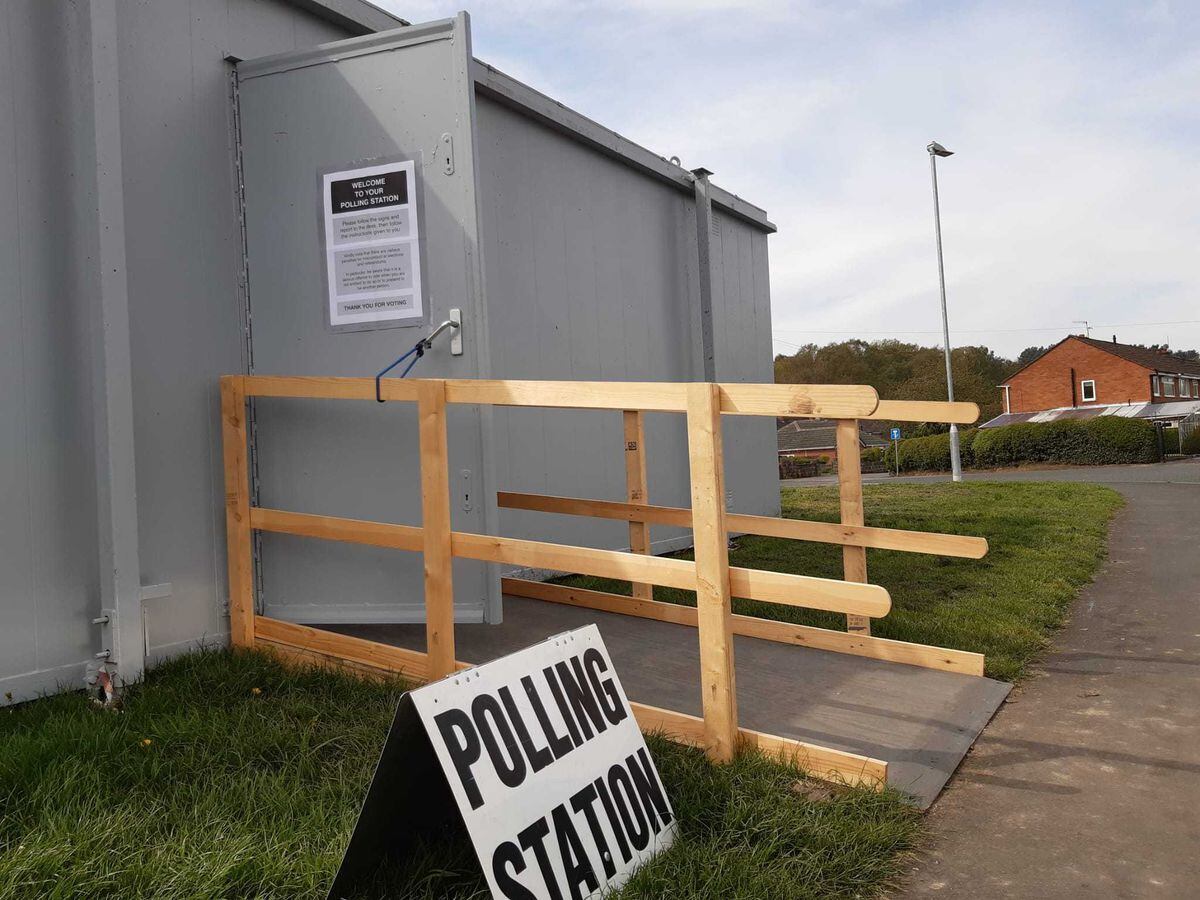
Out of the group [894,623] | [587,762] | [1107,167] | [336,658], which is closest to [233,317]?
[336,658]

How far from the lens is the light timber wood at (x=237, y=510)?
4301 mm

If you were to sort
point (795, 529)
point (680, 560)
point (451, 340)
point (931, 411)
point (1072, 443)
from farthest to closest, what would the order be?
point (1072, 443), point (795, 529), point (931, 411), point (451, 340), point (680, 560)

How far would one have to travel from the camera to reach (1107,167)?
14477 mm

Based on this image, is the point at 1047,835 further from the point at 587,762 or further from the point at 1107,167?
the point at 1107,167

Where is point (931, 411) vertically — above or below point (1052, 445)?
above

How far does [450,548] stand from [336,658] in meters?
0.87

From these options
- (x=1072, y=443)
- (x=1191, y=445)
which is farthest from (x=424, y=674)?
(x=1191, y=445)

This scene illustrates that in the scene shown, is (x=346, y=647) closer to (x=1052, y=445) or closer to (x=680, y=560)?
(x=680, y=560)

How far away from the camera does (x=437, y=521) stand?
3721mm

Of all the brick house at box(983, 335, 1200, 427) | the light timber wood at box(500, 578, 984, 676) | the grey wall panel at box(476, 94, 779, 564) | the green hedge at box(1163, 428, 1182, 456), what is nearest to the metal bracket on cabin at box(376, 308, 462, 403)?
the light timber wood at box(500, 578, 984, 676)

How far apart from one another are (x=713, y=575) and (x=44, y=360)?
3010 mm

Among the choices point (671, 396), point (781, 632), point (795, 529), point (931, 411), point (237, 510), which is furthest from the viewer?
point (795, 529)

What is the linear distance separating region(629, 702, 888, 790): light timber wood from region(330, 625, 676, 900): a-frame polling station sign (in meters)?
0.54

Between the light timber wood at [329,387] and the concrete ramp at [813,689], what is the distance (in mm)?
1410
